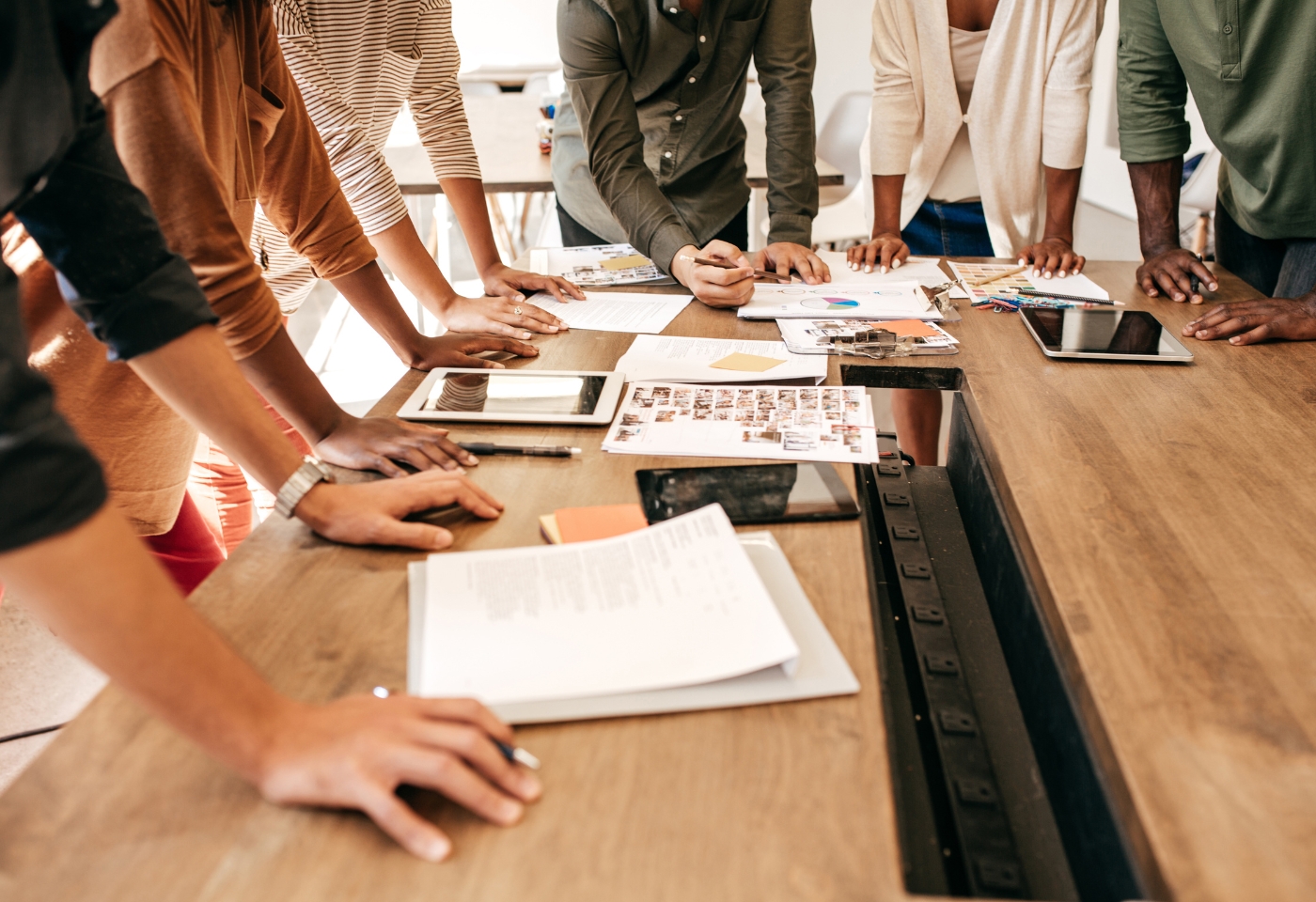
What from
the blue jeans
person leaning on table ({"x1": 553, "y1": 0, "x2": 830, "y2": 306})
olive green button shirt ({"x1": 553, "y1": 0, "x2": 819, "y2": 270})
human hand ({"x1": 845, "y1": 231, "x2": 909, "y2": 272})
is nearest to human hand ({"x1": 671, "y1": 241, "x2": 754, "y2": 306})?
person leaning on table ({"x1": 553, "y1": 0, "x2": 830, "y2": 306})

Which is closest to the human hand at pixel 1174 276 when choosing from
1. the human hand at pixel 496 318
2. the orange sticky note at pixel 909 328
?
the orange sticky note at pixel 909 328

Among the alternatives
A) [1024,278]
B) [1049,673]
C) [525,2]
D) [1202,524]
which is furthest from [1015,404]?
[525,2]

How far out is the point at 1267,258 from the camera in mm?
1587

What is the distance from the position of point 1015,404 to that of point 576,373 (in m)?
0.54

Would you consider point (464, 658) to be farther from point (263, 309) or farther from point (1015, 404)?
point (1015, 404)

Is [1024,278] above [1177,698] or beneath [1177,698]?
beneath

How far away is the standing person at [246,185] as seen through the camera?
72cm

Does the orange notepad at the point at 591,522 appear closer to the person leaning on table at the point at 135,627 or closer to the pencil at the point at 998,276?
the person leaning on table at the point at 135,627

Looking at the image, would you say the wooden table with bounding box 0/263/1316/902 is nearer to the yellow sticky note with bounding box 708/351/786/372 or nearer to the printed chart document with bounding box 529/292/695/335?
the yellow sticky note with bounding box 708/351/786/372

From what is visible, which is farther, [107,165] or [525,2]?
[525,2]

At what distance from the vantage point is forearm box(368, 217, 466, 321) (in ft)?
4.41

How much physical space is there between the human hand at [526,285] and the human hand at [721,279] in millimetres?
207

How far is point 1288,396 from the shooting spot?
1.04 metres

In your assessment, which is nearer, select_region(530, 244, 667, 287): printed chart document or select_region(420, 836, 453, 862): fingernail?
select_region(420, 836, 453, 862): fingernail
